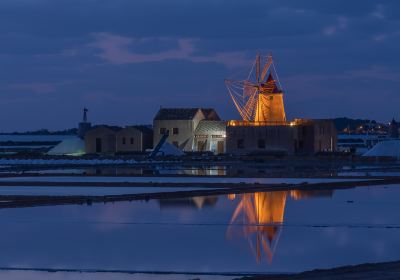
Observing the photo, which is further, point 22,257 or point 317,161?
point 317,161

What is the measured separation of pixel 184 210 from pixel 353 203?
4271 millimetres

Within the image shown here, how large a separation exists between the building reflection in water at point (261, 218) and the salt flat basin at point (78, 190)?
2.90 m

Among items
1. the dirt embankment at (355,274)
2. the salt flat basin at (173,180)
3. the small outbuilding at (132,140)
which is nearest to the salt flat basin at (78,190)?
the salt flat basin at (173,180)

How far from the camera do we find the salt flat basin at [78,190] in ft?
78.4

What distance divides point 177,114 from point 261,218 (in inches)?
1371

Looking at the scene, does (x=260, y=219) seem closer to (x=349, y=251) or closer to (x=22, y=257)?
(x=349, y=251)

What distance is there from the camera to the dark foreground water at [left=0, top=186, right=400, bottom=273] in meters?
12.1

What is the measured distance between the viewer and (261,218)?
57.3ft

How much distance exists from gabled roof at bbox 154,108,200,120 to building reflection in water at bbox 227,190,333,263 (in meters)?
27.0

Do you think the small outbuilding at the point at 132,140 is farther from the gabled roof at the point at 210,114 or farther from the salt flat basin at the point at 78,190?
the salt flat basin at the point at 78,190

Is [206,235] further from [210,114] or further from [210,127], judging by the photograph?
[210,114]

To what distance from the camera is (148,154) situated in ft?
168

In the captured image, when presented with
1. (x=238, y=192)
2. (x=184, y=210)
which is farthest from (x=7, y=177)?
(x=184, y=210)

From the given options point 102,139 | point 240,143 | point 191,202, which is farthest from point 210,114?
point 191,202
